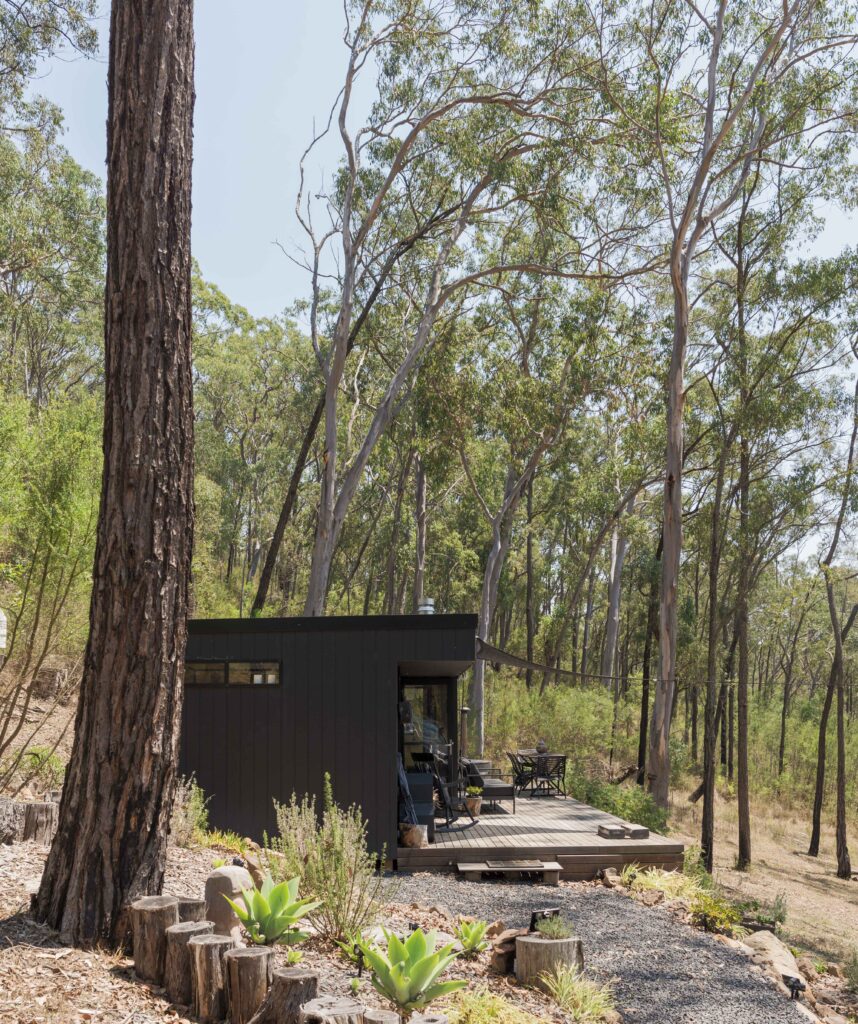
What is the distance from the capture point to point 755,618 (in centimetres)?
3164

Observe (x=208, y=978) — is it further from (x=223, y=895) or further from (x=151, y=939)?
(x=223, y=895)

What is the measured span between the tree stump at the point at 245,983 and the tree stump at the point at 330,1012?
9.1 inches

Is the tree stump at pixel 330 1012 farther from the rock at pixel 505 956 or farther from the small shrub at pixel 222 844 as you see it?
the small shrub at pixel 222 844

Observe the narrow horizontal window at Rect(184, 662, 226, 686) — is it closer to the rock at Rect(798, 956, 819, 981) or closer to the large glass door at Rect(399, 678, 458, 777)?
the large glass door at Rect(399, 678, 458, 777)

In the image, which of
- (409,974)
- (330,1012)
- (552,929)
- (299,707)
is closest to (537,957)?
(552,929)

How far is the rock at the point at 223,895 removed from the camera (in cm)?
Result: 405

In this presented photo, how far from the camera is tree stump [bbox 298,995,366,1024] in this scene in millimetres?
3021

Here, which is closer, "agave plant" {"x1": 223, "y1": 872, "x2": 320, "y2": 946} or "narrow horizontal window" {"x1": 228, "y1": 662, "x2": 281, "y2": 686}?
"agave plant" {"x1": 223, "y1": 872, "x2": 320, "y2": 946}

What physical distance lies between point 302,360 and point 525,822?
17392 millimetres

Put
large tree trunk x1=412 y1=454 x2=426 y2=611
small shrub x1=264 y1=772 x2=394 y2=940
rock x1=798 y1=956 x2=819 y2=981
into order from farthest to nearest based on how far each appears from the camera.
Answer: large tree trunk x1=412 y1=454 x2=426 y2=611
rock x1=798 y1=956 x2=819 y2=981
small shrub x1=264 y1=772 x2=394 y2=940

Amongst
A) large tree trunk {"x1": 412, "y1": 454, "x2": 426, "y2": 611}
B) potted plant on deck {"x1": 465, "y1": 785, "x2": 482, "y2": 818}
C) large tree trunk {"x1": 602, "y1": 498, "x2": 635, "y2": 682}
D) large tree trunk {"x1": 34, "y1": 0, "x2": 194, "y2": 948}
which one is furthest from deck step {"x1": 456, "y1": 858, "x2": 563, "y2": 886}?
large tree trunk {"x1": 602, "y1": 498, "x2": 635, "y2": 682}

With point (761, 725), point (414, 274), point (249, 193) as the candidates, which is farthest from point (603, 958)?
point (761, 725)

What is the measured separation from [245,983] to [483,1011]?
112 cm

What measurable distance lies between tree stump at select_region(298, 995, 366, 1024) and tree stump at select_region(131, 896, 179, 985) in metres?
0.72
